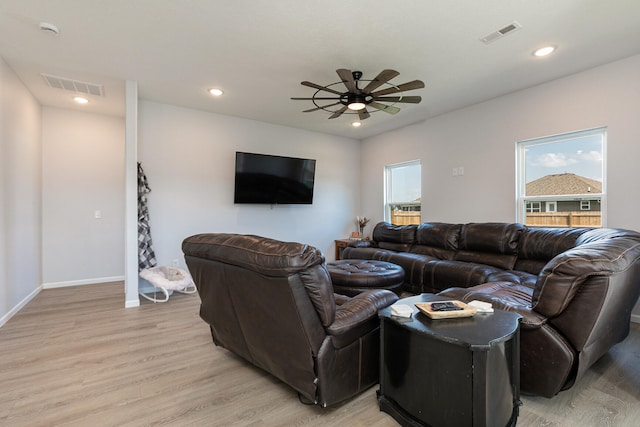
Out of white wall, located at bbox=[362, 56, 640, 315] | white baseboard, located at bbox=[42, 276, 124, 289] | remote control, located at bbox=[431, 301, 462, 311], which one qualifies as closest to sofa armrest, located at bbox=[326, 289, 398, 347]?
remote control, located at bbox=[431, 301, 462, 311]

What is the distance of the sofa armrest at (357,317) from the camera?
1650 millimetres

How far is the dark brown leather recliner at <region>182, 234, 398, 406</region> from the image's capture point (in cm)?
150

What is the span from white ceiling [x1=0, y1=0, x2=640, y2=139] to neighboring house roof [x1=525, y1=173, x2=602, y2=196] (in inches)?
46.0

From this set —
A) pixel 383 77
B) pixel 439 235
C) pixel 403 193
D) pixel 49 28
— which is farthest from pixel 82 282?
pixel 403 193

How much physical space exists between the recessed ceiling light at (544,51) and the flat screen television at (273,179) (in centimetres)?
337

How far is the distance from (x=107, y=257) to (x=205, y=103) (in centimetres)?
291

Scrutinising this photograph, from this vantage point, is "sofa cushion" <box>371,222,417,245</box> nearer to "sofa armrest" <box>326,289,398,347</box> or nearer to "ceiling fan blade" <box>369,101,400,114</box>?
"ceiling fan blade" <box>369,101,400,114</box>

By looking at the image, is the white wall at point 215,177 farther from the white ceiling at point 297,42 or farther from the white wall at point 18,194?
the white wall at point 18,194

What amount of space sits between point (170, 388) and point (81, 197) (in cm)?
406

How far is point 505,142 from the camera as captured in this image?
4.05 metres

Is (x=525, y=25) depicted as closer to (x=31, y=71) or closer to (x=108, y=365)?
(x=108, y=365)

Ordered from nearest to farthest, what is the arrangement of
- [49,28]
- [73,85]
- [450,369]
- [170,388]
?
[450,369]
[170,388]
[49,28]
[73,85]

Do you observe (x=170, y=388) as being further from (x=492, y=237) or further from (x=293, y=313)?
(x=492, y=237)

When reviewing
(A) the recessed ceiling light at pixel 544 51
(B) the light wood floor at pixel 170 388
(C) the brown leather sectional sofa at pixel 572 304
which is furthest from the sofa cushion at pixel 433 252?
(A) the recessed ceiling light at pixel 544 51
